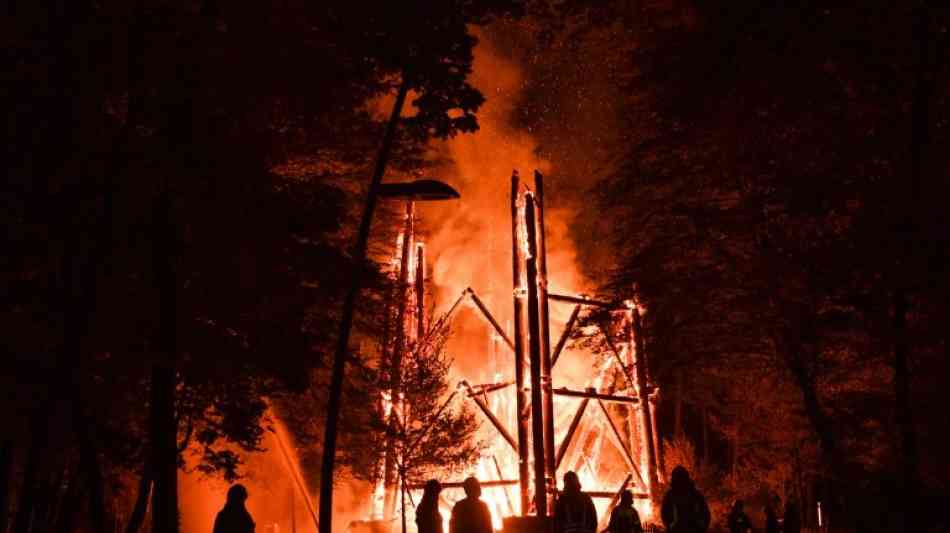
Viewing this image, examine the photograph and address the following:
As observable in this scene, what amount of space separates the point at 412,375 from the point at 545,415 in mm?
3600

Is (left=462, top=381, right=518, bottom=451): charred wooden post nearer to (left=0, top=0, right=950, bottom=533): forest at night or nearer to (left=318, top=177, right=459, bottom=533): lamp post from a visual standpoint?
(left=0, top=0, right=950, bottom=533): forest at night

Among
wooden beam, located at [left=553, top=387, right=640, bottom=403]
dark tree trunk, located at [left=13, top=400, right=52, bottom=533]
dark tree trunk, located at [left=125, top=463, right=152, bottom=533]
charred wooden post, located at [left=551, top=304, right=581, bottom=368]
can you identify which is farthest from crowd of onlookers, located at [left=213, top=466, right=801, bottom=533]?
wooden beam, located at [left=553, top=387, right=640, bottom=403]

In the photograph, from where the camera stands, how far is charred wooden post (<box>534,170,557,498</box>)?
66.1ft

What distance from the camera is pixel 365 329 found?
58.1 feet

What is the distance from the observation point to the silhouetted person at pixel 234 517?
866 cm

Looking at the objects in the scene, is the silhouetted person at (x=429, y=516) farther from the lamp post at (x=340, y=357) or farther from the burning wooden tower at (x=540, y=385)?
the burning wooden tower at (x=540, y=385)

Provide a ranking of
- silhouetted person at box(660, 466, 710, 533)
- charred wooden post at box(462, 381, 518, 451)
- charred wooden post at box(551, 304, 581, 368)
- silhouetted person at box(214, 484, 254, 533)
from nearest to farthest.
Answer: silhouetted person at box(214, 484, 254, 533), silhouetted person at box(660, 466, 710, 533), charred wooden post at box(462, 381, 518, 451), charred wooden post at box(551, 304, 581, 368)

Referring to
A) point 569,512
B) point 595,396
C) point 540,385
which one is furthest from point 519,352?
point 569,512

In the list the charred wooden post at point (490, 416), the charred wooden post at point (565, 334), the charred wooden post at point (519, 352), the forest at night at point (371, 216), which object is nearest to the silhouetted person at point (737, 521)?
the forest at night at point (371, 216)

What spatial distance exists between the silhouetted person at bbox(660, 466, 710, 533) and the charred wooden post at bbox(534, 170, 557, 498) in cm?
1093

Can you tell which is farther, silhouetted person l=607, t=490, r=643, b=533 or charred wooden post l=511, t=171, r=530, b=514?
charred wooden post l=511, t=171, r=530, b=514

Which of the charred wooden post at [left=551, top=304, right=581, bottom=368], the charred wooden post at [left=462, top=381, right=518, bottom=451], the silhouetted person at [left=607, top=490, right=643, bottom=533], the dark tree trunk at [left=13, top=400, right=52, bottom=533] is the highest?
the charred wooden post at [left=551, top=304, right=581, bottom=368]

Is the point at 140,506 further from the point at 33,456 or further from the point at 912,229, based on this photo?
the point at 912,229

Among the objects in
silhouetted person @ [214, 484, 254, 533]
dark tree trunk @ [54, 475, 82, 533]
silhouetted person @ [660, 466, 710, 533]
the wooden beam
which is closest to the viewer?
silhouetted person @ [214, 484, 254, 533]
